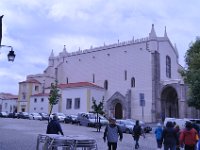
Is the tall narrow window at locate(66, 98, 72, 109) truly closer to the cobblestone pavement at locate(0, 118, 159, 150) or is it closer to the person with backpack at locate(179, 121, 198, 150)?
the cobblestone pavement at locate(0, 118, 159, 150)

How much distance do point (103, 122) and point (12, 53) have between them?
26.5 m

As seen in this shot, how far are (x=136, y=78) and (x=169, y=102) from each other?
697 cm

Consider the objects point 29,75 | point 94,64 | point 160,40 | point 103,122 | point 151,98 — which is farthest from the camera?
point 29,75

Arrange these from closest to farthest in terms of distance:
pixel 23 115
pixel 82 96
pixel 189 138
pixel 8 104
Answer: pixel 189 138, pixel 82 96, pixel 23 115, pixel 8 104

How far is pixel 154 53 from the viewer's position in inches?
2088

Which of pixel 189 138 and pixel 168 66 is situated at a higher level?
pixel 168 66

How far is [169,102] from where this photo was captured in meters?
54.5

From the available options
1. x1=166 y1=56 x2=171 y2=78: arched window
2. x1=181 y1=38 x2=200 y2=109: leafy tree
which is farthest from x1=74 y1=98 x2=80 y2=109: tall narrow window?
x1=181 y1=38 x2=200 y2=109: leafy tree

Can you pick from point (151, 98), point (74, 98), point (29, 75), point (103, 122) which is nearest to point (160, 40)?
point (151, 98)

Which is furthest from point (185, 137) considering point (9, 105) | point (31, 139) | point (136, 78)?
point (9, 105)

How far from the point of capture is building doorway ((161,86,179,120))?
173 feet

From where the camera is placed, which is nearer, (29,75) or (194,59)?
(194,59)

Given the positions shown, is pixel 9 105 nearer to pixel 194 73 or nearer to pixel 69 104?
pixel 69 104

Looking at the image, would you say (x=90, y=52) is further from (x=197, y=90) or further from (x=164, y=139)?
(x=164, y=139)
